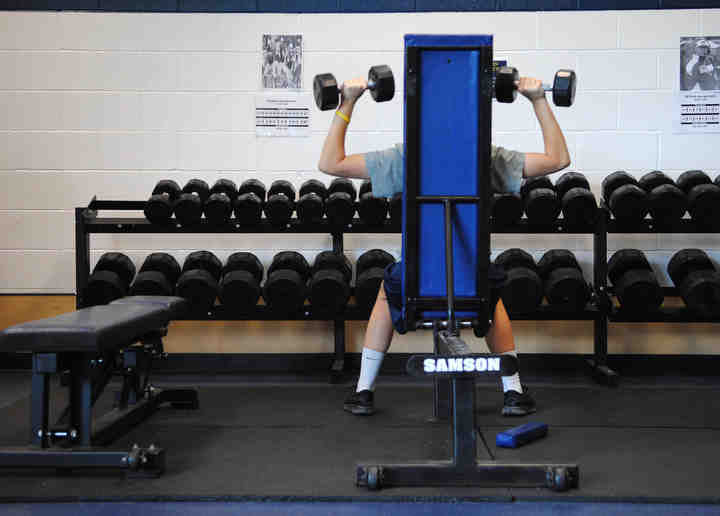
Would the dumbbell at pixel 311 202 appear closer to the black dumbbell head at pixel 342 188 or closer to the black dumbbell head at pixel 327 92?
the black dumbbell head at pixel 342 188

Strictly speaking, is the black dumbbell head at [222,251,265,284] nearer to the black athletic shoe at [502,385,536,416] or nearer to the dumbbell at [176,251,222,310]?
the dumbbell at [176,251,222,310]

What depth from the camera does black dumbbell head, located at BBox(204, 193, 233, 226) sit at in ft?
11.8

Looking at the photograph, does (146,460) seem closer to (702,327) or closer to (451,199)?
(451,199)

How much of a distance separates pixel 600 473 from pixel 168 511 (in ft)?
4.39

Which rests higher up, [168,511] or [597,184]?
[597,184]

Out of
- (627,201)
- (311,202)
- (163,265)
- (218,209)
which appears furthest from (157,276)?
(627,201)

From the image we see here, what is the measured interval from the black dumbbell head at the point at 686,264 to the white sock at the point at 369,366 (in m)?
1.76

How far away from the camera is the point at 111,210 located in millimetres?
4047

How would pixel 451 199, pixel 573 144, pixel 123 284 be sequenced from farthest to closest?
pixel 573 144, pixel 123 284, pixel 451 199

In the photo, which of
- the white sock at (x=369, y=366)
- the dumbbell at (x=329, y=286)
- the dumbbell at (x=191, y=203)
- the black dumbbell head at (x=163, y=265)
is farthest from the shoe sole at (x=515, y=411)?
the black dumbbell head at (x=163, y=265)

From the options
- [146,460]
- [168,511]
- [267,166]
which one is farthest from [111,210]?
[168,511]

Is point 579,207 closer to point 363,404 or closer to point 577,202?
point 577,202

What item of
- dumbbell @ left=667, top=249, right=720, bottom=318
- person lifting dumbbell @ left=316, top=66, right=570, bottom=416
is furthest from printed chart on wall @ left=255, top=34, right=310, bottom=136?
dumbbell @ left=667, top=249, right=720, bottom=318

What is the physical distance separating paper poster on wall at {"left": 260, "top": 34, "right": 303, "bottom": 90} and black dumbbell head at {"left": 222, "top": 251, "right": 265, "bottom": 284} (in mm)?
1004
